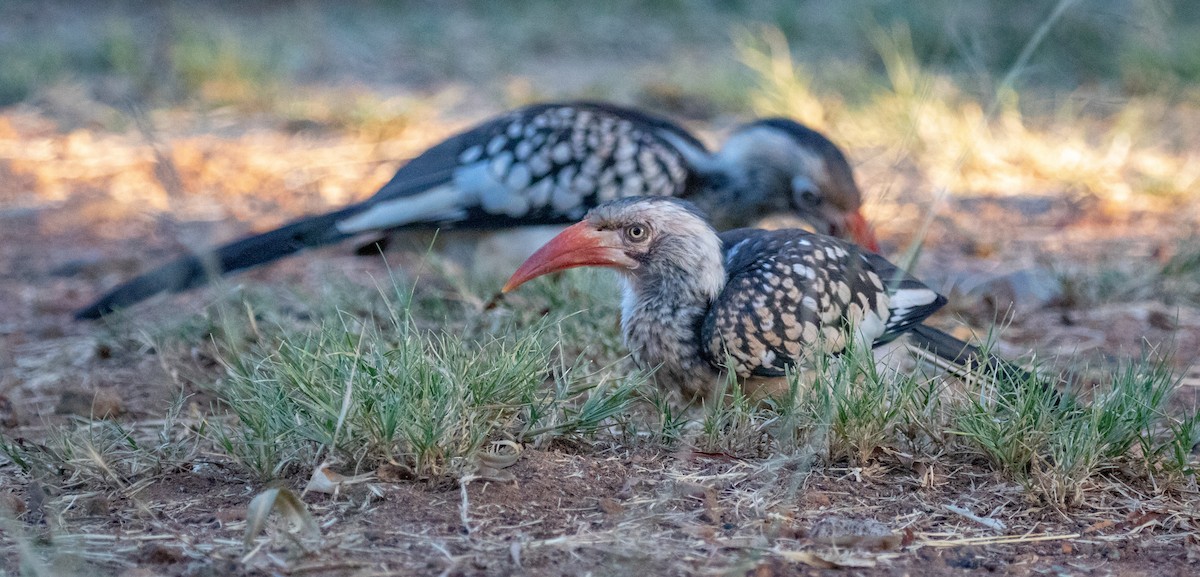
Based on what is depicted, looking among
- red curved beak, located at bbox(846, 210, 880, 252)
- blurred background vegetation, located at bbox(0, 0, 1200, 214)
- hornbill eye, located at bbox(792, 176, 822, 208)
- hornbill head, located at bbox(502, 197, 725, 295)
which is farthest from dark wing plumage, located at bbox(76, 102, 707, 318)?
blurred background vegetation, located at bbox(0, 0, 1200, 214)

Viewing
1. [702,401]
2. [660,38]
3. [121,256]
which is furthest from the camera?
[660,38]

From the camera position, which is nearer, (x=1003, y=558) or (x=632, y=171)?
(x=1003, y=558)

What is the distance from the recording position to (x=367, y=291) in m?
4.09

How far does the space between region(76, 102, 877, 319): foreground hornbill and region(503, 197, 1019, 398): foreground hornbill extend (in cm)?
120

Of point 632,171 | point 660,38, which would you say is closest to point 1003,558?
point 632,171

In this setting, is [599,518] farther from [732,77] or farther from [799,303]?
[732,77]

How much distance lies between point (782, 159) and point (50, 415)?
2604mm

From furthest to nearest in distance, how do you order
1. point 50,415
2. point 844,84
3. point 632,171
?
point 844,84, point 632,171, point 50,415

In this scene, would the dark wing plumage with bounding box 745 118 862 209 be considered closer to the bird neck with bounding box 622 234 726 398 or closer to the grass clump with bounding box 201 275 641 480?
the bird neck with bounding box 622 234 726 398

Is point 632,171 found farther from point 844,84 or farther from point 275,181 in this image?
point 844,84

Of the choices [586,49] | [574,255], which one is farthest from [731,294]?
[586,49]

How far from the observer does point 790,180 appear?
4.55 meters

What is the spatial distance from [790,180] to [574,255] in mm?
1680

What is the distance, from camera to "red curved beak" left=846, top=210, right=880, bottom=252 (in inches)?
168
